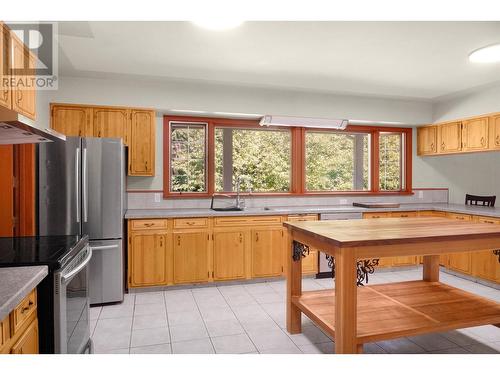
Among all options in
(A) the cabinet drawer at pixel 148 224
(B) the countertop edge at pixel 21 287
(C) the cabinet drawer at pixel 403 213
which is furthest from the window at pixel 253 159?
(B) the countertop edge at pixel 21 287

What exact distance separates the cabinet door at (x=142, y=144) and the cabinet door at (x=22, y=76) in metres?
1.20

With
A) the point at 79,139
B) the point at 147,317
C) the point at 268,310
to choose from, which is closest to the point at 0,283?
the point at 147,317

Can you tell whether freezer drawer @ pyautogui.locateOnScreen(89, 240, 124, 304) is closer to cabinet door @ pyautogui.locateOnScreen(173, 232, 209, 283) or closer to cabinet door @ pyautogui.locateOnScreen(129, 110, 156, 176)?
cabinet door @ pyautogui.locateOnScreen(173, 232, 209, 283)

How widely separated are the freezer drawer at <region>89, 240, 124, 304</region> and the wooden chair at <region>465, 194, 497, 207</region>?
194 inches

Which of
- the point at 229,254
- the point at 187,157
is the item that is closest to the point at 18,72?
the point at 187,157

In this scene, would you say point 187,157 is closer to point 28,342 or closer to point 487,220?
point 28,342

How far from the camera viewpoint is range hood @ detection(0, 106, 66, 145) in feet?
4.94

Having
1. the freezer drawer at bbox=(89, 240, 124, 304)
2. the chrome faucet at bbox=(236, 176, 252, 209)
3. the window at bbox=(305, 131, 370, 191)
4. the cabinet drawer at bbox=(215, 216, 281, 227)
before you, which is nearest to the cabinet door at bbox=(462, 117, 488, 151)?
the window at bbox=(305, 131, 370, 191)

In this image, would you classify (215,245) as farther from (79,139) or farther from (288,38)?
(288,38)

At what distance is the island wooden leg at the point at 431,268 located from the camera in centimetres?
337

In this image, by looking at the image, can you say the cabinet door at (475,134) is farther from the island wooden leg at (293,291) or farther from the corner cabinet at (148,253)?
the corner cabinet at (148,253)

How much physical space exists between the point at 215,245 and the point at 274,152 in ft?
5.65

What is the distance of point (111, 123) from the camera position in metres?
4.09

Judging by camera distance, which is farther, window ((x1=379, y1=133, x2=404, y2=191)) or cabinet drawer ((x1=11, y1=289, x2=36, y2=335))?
window ((x1=379, y1=133, x2=404, y2=191))
